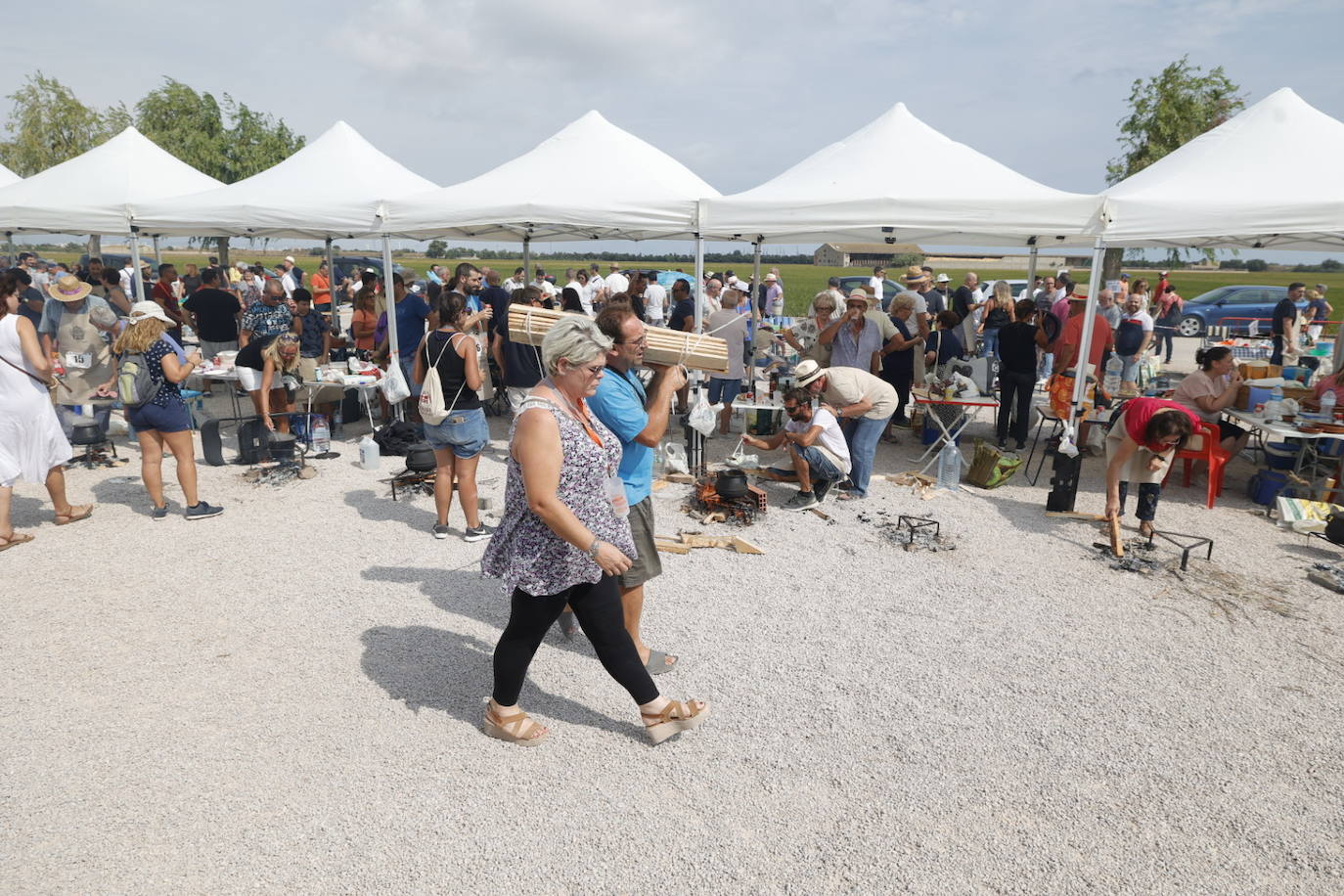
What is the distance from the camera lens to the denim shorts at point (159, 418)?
5195 mm

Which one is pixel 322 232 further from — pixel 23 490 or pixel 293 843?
pixel 293 843

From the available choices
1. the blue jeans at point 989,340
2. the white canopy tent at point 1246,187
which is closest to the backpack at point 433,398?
the white canopy tent at point 1246,187

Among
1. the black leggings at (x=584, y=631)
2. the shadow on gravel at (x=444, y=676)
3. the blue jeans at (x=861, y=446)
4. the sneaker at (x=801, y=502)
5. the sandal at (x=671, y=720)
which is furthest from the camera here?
the blue jeans at (x=861, y=446)

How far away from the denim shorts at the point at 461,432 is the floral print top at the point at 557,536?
222cm

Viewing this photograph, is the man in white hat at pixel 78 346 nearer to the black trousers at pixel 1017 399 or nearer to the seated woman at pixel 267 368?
the seated woman at pixel 267 368

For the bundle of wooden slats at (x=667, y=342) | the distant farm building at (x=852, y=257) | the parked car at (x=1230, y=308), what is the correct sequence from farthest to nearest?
the distant farm building at (x=852, y=257)
the parked car at (x=1230, y=308)
the bundle of wooden slats at (x=667, y=342)

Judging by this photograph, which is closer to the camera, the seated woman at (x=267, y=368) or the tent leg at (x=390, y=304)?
the seated woman at (x=267, y=368)

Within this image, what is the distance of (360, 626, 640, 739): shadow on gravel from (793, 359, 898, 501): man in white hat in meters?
3.51

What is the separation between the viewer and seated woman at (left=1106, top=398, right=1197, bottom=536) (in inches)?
191

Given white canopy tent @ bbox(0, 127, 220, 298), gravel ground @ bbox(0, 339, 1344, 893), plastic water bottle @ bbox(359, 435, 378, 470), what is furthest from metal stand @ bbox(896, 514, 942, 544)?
white canopy tent @ bbox(0, 127, 220, 298)

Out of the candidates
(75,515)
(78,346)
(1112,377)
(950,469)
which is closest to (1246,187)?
(1112,377)

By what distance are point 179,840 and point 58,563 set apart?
11.1ft

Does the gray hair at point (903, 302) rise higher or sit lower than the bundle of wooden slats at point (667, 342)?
higher

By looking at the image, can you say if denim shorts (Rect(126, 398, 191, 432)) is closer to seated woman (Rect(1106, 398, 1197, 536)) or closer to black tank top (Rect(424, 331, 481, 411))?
black tank top (Rect(424, 331, 481, 411))
